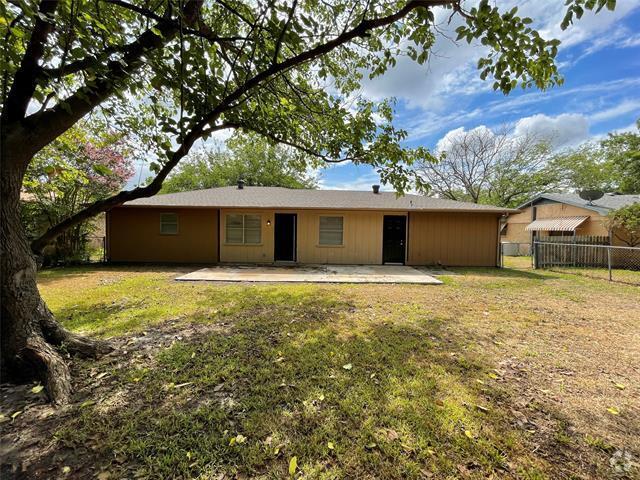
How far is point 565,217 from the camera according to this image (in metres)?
15.4

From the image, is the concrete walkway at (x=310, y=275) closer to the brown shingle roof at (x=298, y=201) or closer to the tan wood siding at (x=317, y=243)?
the tan wood siding at (x=317, y=243)

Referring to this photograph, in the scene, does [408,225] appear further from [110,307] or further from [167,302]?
[110,307]

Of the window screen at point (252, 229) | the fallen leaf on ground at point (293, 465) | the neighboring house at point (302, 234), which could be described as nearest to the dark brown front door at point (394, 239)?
the neighboring house at point (302, 234)

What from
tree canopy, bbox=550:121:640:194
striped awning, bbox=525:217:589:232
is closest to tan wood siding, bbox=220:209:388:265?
striped awning, bbox=525:217:589:232

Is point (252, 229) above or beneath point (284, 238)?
above

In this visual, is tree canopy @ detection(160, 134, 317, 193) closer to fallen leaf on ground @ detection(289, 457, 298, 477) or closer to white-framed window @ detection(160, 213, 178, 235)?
white-framed window @ detection(160, 213, 178, 235)

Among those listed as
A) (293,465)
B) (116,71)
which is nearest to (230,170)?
(116,71)

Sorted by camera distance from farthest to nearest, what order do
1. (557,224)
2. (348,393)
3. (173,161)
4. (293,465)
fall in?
(557,224) < (173,161) < (348,393) < (293,465)

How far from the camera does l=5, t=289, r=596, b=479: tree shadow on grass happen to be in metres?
1.74

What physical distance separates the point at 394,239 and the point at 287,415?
955cm

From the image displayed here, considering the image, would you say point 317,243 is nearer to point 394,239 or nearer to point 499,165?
point 394,239

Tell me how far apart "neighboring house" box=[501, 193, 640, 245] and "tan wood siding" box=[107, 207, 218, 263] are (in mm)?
13475

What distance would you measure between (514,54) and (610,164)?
2964 centimetres

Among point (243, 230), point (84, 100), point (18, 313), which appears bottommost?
point (18, 313)
